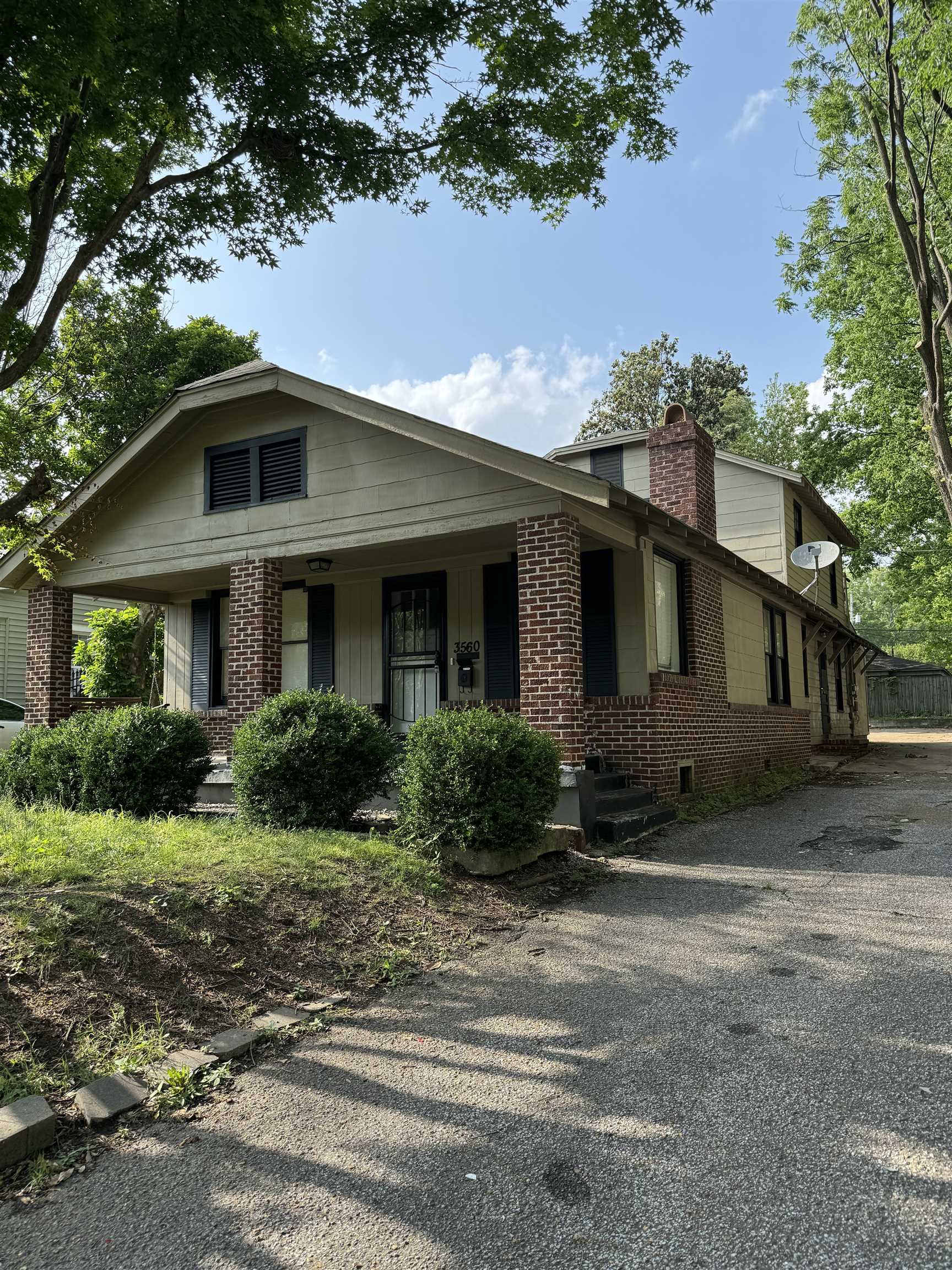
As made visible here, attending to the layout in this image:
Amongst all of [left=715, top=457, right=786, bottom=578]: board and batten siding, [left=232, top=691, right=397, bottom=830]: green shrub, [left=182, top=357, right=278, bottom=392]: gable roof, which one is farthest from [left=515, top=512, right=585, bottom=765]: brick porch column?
[left=715, top=457, right=786, bottom=578]: board and batten siding

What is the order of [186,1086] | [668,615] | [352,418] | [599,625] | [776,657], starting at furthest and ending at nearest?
1. [776,657]
2. [668,615]
3. [599,625]
4. [352,418]
5. [186,1086]

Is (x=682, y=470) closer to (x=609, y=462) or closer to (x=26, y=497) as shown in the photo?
(x=609, y=462)

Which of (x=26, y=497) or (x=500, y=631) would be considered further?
(x=500, y=631)

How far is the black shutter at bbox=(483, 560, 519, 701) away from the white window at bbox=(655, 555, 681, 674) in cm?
183

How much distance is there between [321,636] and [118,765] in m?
4.80

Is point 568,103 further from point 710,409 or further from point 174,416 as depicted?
point 710,409

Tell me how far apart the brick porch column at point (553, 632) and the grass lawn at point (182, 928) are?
5.27 feet

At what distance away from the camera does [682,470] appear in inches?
483

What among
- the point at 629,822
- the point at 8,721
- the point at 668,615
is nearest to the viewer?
the point at 629,822

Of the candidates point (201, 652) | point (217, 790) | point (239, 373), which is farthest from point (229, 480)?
point (217, 790)

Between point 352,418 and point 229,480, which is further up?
point 352,418

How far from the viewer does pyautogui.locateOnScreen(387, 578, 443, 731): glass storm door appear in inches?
452

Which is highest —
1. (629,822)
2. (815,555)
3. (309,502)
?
(815,555)

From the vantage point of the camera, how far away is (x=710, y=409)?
37031mm
